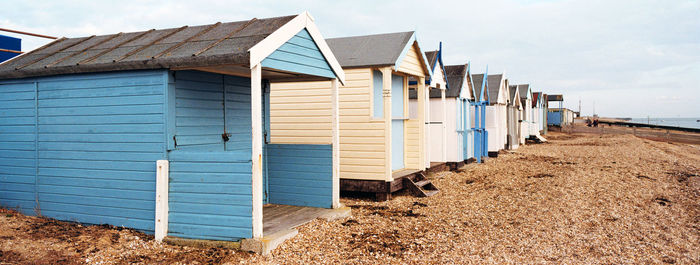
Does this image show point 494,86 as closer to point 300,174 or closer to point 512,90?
point 512,90

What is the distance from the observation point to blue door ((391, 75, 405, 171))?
36.1 ft

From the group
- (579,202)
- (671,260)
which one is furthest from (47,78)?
(579,202)

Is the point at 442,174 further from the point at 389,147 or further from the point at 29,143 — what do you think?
the point at 29,143

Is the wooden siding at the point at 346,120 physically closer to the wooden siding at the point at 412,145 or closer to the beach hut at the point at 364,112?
the beach hut at the point at 364,112

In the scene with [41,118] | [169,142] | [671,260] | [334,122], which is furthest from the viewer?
[334,122]

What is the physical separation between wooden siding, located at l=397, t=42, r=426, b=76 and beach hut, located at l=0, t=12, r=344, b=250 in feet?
9.75

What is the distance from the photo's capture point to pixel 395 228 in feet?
23.7

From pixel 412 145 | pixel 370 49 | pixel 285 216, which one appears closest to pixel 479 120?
pixel 412 145

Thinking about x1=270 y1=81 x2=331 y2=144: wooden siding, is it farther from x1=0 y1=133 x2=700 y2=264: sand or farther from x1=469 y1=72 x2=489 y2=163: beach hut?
x1=469 y1=72 x2=489 y2=163: beach hut

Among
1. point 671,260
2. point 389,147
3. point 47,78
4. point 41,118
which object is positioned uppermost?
point 47,78

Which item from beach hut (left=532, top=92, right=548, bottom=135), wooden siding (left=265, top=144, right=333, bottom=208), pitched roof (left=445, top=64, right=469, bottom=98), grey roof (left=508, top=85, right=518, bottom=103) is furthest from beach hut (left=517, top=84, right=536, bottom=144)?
wooden siding (left=265, top=144, right=333, bottom=208)

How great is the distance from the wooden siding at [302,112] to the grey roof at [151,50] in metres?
2.79

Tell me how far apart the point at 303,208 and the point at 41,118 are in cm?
399

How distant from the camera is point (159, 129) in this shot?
238 inches
